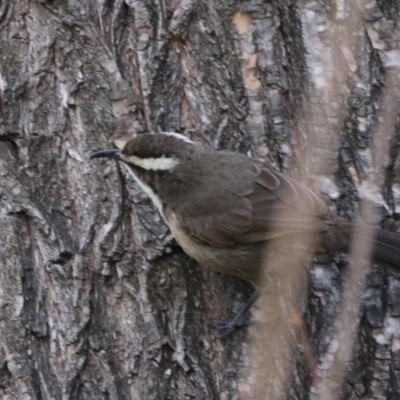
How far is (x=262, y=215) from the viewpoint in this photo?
438cm

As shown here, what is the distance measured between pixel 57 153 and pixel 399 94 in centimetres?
173

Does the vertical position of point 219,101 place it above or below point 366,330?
above

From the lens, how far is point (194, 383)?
13.6 feet

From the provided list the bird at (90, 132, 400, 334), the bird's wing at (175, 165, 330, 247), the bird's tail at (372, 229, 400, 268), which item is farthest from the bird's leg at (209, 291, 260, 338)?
the bird's tail at (372, 229, 400, 268)

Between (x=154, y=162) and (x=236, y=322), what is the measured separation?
933 millimetres

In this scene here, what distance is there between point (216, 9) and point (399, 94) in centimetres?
100

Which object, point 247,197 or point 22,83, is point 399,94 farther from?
point 22,83

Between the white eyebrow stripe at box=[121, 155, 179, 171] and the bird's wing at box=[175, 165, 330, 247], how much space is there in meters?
0.25

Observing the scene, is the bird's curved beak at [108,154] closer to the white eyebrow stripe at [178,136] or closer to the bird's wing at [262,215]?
the white eyebrow stripe at [178,136]

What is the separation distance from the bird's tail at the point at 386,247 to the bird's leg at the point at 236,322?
0.62m

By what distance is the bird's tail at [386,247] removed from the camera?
4031mm

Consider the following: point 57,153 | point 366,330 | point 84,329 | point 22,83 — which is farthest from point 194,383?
point 22,83

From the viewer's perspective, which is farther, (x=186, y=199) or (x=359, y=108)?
(x=186, y=199)

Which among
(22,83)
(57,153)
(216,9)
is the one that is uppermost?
(216,9)
